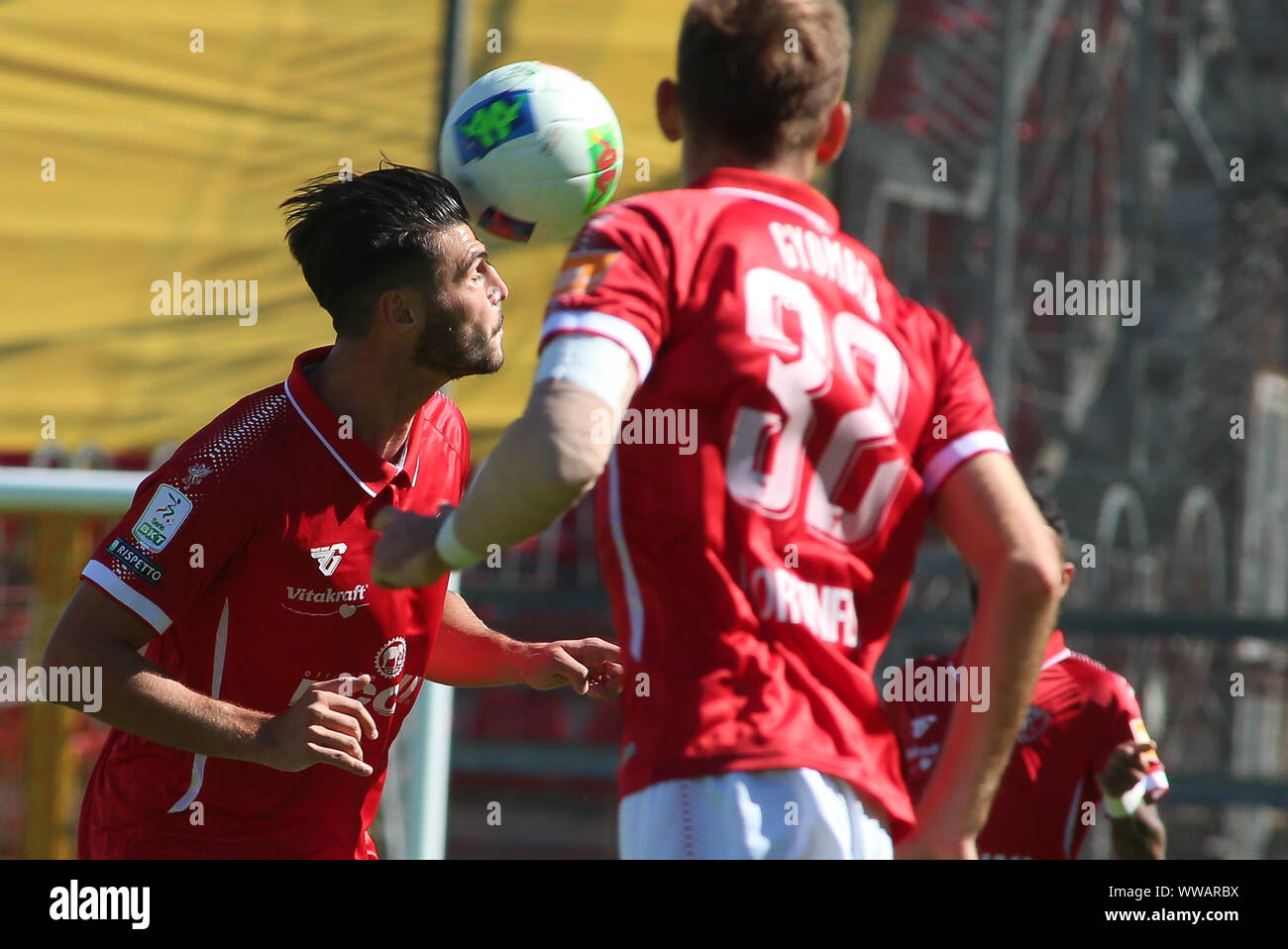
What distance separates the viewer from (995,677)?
6.22 feet

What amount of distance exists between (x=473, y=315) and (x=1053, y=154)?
7.56 metres

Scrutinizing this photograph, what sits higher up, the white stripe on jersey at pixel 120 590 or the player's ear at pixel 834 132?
the player's ear at pixel 834 132

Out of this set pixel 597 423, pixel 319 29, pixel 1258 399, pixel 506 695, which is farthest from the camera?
pixel 506 695

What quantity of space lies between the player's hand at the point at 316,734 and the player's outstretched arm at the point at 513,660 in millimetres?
432

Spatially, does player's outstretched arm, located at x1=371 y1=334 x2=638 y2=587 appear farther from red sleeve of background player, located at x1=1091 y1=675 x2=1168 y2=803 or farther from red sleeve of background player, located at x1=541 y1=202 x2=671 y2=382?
red sleeve of background player, located at x1=1091 y1=675 x2=1168 y2=803

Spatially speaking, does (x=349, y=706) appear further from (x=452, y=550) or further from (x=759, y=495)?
(x=759, y=495)

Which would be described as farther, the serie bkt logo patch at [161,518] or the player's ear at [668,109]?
the serie bkt logo patch at [161,518]

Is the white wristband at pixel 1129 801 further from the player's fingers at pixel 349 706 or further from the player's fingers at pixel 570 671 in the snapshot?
the player's fingers at pixel 349 706

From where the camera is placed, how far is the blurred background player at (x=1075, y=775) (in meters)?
3.80

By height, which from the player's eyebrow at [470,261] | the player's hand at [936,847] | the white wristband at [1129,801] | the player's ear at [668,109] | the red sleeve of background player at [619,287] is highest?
the player's eyebrow at [470,261]

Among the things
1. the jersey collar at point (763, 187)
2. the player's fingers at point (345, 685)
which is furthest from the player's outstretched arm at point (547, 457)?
the player's fingers at point (345, 685)

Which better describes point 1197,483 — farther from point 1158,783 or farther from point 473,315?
point 473,315
